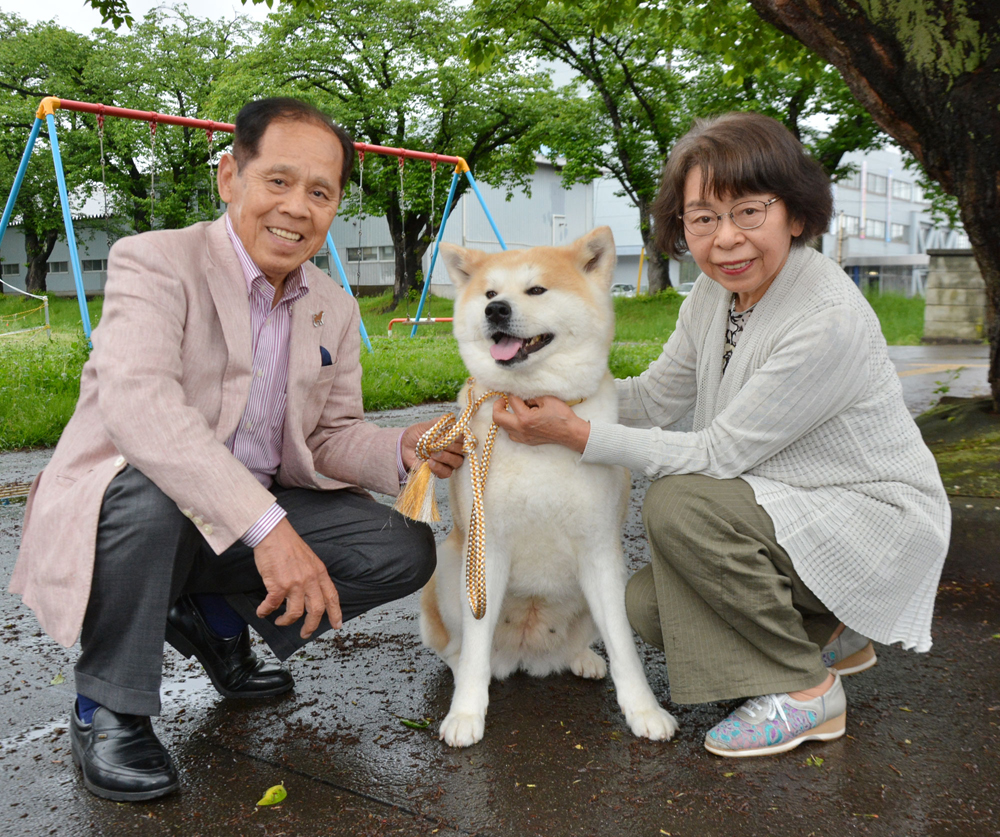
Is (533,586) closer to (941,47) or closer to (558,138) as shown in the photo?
(941,47)

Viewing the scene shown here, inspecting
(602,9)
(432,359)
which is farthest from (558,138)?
(602,9)

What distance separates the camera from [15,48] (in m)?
26.2

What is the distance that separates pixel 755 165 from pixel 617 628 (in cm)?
129

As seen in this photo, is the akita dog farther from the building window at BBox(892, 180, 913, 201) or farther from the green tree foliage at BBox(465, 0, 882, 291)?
the building window at BBox(892, 180, 913, 201)

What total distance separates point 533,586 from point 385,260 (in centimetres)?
2906

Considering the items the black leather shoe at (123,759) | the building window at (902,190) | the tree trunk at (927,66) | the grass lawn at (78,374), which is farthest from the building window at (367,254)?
the black leather shoe at (123,759)

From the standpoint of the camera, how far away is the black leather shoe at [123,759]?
5.90ft

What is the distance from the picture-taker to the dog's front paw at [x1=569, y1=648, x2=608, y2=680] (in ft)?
8.18

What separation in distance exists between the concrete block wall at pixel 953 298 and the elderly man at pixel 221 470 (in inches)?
507

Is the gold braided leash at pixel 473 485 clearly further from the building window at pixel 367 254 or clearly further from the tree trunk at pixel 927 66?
the building window at pixel 367 254

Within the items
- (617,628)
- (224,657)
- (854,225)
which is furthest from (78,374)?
(854,225)

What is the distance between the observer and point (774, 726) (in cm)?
200

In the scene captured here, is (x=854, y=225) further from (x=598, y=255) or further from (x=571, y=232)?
(x=598, y=255)

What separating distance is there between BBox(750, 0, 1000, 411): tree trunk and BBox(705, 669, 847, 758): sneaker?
2.59 metres
